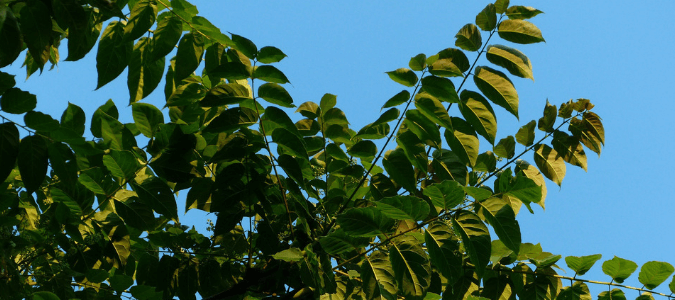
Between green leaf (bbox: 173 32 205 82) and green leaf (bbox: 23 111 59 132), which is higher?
green leaf (bbox: 173 32 205 82)

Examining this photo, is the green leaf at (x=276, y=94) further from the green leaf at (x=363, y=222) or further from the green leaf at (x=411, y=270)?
the green leaf at (x=411, y=270)

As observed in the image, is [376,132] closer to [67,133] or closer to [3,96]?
[67,133]

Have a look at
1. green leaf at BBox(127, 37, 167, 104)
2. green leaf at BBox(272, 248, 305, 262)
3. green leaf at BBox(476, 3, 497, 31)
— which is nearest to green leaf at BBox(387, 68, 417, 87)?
green leaf at BBox(476, 3, 497, 31)

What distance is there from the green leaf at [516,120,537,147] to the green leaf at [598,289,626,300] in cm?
89

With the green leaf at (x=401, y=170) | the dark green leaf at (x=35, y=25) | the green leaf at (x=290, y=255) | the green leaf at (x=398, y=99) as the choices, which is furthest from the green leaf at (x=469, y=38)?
the dark green leaf at (x=35, y=25)

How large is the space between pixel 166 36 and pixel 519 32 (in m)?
1.80

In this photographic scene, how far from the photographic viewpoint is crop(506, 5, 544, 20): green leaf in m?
2.99

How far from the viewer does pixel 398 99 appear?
2715mm

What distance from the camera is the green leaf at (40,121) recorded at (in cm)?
212

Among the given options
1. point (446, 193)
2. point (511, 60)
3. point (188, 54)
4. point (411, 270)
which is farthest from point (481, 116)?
point (188, 54)

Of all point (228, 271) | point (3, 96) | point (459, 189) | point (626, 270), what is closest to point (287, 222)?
point (228, 271)

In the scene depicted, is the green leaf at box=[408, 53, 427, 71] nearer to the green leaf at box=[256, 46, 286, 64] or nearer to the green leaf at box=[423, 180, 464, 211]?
the green leaf at box=[256, 46, 286, 64]

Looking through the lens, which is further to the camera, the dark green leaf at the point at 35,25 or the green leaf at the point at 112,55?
the green leaf at the point at 112,55

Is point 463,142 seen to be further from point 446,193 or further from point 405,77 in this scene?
point 446,193
